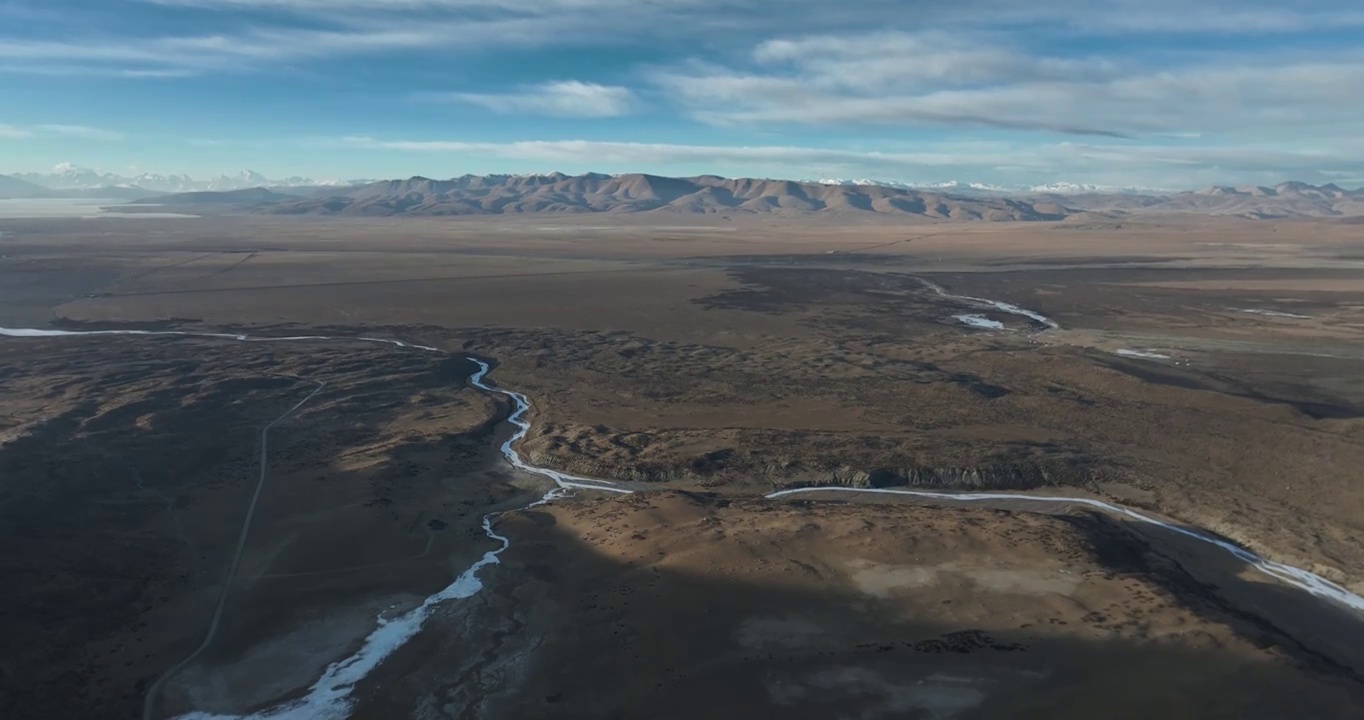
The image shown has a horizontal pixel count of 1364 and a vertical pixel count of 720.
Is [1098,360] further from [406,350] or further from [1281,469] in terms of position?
[406,350]

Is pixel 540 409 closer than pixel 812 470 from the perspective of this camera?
No

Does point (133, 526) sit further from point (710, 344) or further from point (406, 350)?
point (710, 344)

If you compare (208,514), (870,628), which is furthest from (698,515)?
(208,514)

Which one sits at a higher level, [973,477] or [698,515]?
[698,515]

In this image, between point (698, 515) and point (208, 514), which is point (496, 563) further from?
point (208, 514)

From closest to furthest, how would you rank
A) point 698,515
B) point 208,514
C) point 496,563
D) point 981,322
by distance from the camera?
point 496,563, point 698,515, point 208,514, point 981,322

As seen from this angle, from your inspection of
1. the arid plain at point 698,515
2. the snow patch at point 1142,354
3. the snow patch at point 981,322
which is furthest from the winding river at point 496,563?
the snow patch at point 981,322

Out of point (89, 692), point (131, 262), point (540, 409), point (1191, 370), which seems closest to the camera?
point (89, 692)

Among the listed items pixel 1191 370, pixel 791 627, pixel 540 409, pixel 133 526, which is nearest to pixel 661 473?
pixel 540 409

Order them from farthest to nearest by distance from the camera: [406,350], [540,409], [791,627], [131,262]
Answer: [131,262] < [406,350] < [540,409] < [791,627]
